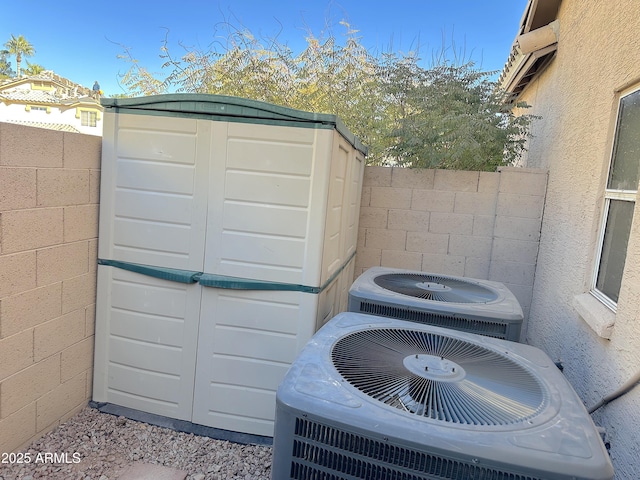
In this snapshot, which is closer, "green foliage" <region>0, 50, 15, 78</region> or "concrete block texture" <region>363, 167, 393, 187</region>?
"concrete block texture" <region>363, 167, 393, 187</region>

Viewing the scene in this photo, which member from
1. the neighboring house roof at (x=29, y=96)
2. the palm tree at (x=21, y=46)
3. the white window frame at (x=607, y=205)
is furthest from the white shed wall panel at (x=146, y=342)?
the palm tree at (x=21, y=46)

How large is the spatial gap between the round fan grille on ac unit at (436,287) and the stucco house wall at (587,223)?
0.57 meters

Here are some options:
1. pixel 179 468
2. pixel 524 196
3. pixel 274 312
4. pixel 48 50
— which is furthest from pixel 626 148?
pixel 48 50

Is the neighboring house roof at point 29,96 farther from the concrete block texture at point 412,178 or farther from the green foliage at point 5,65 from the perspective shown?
the concrete block texture at point 412,178

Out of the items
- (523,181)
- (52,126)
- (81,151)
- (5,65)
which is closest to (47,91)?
(52,126)

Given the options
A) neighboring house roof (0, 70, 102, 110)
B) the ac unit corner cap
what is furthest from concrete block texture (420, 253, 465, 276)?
neighboring house roof (0, 70, 102, 110)

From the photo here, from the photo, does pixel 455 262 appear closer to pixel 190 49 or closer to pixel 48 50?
pixel 190 49

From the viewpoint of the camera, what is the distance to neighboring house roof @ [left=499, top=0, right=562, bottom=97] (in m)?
4.17

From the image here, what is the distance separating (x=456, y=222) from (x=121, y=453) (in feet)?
11.0

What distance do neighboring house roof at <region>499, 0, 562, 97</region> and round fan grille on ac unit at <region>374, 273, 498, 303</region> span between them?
2873mm

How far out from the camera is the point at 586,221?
A: 2758 millimetres

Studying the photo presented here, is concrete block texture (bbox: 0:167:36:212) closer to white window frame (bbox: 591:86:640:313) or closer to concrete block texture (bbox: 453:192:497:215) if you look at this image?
white window frame (bbox: 591:86:640:313)

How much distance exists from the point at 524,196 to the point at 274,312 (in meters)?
2.75

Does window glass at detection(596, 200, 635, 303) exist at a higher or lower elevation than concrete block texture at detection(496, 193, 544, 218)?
lower
